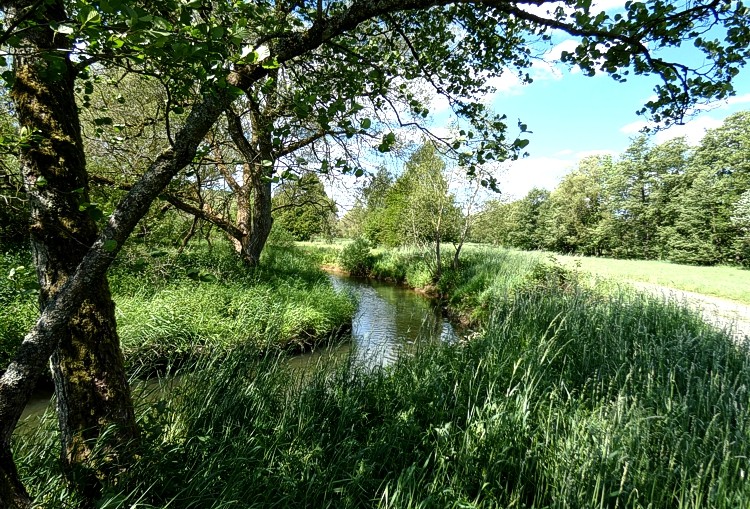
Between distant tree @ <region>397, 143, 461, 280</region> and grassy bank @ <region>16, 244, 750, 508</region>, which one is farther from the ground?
distant tree @ <region>397, 143, 461, 280</region>

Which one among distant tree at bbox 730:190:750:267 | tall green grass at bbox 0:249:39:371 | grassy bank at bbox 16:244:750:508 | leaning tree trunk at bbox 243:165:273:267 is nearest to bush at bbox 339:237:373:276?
leaning tree trunk at bbox 243:165:273:267

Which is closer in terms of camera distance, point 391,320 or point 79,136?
point 79,136

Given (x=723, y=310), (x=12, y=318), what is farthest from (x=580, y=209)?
(x=12, y=318)

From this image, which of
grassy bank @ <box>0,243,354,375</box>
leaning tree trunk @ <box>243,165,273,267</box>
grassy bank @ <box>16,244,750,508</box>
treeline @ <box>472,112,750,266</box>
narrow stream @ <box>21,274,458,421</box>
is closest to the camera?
grassy bank @ <box>16,244,750,508</box>

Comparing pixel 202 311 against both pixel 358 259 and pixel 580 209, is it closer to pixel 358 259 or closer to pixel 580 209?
pixel 358 259

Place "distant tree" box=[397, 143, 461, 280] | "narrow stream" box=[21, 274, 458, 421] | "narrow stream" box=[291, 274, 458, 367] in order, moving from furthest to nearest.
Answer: "distant tree" box=[397, 143, 461, 280], "narrow stream" box=[291, 274, 458, 367], "narrow stream" box=[21, 274, 458, 421]

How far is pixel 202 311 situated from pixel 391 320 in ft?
19.8

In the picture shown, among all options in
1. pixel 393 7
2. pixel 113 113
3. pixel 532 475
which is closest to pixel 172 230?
pixel 113 113

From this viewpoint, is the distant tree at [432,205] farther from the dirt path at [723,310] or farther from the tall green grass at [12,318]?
the tall green grass at [12,318]

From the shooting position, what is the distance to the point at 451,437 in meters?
2.97

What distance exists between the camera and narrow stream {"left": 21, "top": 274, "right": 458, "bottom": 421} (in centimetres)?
694

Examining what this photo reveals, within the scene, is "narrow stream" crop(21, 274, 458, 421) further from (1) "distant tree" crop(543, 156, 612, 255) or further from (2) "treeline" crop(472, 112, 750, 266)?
(1) "distant tree" crop(543, 156, 612, 255)

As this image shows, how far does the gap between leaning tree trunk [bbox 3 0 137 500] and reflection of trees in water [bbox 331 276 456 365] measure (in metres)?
4.86

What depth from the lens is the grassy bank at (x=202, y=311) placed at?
6.36 m
